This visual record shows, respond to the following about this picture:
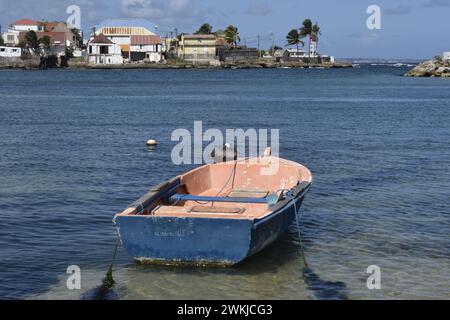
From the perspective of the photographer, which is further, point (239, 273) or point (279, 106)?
point (279, 106)

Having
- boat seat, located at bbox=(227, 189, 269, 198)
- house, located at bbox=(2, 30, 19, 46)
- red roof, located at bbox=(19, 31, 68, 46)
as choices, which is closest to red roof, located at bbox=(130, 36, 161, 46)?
red roof, located at bbox=(19, 31, 68, 46)

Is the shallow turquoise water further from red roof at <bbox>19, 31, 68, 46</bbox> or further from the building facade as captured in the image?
the building facade

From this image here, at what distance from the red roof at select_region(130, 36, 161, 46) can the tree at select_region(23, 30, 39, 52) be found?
78.1ft

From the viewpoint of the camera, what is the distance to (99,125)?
44562mm

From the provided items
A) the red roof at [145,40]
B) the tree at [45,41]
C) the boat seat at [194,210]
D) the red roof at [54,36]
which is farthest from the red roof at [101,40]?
the boat seat at [194,210]

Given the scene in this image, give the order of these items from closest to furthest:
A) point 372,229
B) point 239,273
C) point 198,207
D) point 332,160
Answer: point 239,273, point 198,207, point 372,229, point 332,160

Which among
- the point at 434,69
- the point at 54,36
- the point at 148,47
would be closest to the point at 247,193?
the point at 434,69

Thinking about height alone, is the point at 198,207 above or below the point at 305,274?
above

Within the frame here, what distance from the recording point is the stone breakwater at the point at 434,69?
130500 mm

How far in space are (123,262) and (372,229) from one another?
6.74 metres

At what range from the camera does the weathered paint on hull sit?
14.1m
